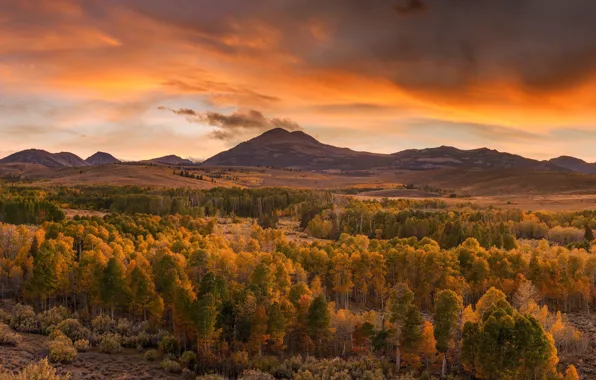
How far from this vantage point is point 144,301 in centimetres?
6938

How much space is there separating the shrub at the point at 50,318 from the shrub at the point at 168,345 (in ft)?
53.1

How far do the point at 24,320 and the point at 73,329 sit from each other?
7942 millimetres

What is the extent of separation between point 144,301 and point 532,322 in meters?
54.3

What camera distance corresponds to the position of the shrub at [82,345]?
5775 centimetres

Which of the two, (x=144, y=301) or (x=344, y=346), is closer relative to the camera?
(x=344, y=346)

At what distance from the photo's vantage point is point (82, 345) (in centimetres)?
5812

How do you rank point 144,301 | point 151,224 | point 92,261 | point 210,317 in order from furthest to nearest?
point 151,224, point 92,261, point 144,301, point 210,317

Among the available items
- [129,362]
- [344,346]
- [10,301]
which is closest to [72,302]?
[10,301]

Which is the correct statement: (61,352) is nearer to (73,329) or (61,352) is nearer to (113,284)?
(73,329)

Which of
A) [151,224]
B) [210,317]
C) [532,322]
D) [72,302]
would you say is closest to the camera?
[532,322]

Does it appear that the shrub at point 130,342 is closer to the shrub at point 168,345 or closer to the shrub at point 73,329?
the shrub at point 168,345

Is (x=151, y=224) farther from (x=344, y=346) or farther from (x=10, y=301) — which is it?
(x=344, y=346)

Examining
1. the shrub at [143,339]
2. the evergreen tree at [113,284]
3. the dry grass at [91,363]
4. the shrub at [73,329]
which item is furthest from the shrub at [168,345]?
the evergreen tree at [113,284]

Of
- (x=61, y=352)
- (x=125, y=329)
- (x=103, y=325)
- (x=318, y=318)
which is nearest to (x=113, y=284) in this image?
(x=103, y=325)
